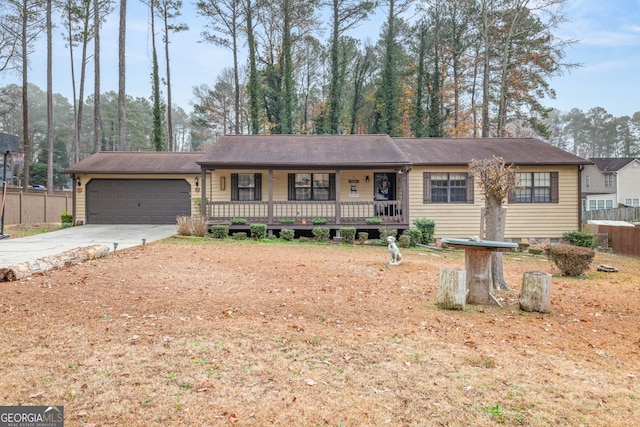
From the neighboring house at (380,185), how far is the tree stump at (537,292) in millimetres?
8375

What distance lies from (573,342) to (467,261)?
1.91 m

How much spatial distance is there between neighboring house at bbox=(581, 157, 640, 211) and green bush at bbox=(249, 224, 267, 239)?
31.2 metres

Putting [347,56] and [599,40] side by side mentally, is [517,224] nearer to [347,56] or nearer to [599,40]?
[599,40]

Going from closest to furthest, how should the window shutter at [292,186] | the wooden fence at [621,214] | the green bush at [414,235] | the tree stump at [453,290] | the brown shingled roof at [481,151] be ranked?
the tree stump at [453,290], the green bush at [414,235], the brown shingled roof at [481,151], the window shutter at [292,186], the wooden fence at [621,214]

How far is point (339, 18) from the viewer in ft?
83.9

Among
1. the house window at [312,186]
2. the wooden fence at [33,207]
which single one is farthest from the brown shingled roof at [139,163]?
the house window at [312,186]

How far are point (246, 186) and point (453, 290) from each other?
11.6 meters

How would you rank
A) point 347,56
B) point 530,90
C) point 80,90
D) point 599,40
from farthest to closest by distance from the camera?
point 347,56, point 80,90, point 530,90, point 599,40

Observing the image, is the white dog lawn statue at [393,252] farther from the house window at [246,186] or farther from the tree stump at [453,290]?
the house window at [246,186]

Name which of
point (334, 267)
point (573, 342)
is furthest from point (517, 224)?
point (573, 342)

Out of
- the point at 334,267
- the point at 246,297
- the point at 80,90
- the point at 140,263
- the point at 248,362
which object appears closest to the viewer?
the point at 248,362

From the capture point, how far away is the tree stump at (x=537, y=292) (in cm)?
521

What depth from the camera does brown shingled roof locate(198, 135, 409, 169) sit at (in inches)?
540

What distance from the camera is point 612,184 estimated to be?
1280 inches
